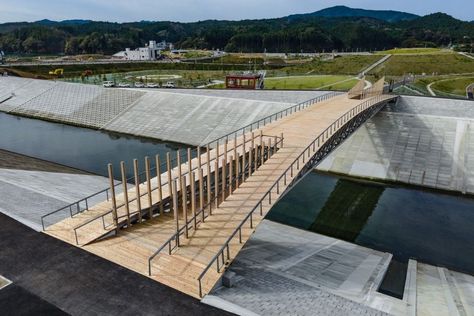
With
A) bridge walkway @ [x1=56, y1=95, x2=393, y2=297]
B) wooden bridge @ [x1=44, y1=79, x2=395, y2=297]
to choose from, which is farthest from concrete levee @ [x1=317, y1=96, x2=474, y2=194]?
bridge walkway @ [x1=56, y1=95, x2=393, y2=297]

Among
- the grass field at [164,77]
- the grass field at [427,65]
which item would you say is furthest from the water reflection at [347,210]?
the grass field at [427,65]

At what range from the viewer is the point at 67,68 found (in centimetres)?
11612

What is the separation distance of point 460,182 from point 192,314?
36963mm

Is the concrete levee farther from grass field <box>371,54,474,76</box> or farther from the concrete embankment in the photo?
grass field <box>371,54,474,76</box>

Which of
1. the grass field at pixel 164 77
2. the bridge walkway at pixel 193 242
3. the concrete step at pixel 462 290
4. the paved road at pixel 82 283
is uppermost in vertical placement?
the grass field at pixel 164 77

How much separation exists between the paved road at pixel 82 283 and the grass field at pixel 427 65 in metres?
84.0

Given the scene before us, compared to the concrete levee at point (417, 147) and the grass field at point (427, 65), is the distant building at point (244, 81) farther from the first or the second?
the grass field at point (427, 65)

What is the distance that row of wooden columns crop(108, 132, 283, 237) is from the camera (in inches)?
702

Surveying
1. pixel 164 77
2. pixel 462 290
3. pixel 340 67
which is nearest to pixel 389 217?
pixel 462 290

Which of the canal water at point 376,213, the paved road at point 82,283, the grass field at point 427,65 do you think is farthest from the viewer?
the grass field at point 427,65

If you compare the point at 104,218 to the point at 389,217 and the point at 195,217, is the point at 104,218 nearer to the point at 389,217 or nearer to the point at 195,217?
the point at 195,217

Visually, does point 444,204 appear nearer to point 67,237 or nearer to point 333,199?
point 333,199

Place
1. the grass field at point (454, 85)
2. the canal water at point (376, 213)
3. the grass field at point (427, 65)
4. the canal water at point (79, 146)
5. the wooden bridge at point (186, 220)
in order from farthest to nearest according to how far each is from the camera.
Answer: the grass field at point (427, 65), the grass field at point (454, 85), the canal water at point (79, 146), the canal water at point (376, 213), the wooden bridge at point (186, 220)

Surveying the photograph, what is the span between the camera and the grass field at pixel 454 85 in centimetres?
6475
